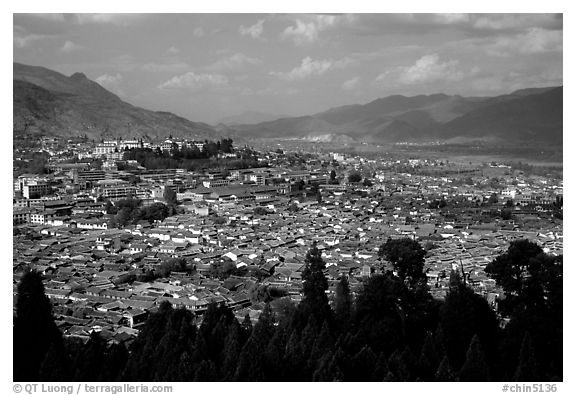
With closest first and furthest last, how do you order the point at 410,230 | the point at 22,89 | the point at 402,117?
the point at 410,230
the point at 22,89
the point at 402,117

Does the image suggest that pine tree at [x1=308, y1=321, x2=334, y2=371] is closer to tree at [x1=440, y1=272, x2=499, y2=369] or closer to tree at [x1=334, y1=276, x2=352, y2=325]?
tree at [x1=334, y1=276, x2=352, y2=325]

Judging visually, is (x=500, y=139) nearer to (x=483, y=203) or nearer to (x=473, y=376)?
(x=483, y=203)

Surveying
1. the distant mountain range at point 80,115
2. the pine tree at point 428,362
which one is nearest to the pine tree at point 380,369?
the pine tree at point 428,362

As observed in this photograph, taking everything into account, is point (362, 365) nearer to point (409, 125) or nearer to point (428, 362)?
point (428, 362)

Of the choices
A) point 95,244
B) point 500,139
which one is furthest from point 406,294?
A: point 500,139

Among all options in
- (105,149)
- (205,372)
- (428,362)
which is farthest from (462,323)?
(105,149)

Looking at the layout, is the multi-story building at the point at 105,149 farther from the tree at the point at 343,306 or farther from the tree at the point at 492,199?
the tree at the point at 343,306
